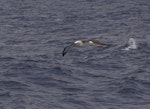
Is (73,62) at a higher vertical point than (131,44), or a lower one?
higher

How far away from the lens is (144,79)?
44938 mm

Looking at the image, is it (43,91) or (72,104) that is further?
(43,91)

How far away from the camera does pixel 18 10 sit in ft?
331

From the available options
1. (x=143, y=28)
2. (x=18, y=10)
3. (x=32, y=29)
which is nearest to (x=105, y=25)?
(x=143, y=28)

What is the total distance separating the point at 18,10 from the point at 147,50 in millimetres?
49416

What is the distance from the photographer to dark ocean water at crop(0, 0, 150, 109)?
39000 millimetres

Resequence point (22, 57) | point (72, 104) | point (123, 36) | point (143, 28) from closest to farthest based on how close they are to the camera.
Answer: point (72, 104), point (22, 57), point (123, 36), point (143, 28)

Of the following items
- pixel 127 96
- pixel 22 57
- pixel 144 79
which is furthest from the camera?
pixel 22 57

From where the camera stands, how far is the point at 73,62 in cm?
5212

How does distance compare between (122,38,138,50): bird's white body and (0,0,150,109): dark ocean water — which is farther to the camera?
(122,38,138,50): bird's white body

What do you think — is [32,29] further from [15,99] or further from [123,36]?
[15,99]

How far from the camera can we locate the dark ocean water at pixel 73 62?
39.0 metres

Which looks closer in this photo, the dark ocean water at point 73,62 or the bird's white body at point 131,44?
the dark ocean water at point 73,62

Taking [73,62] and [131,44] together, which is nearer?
[73,62]
